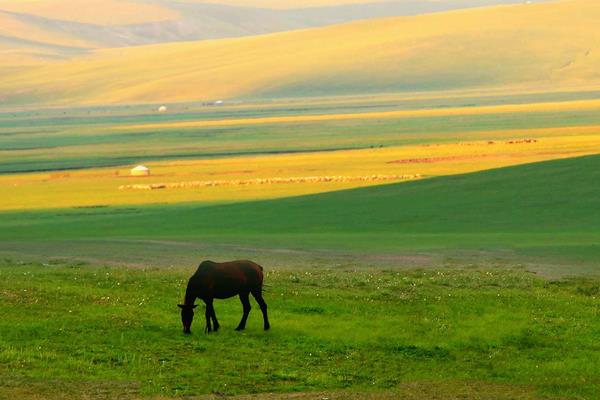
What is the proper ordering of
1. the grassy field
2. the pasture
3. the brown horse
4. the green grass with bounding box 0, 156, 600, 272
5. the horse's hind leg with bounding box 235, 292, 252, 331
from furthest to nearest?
1. the grassy field
2. the green grass with bounding box 0, 156, 600, 272
3. the horse's hind leg with bounding box 235, 292, 252, 331
4. the brown horse
5. the pasture

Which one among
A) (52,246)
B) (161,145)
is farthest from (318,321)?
(161,145)

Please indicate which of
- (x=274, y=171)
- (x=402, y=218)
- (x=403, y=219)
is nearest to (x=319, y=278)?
(x=403, y=219)

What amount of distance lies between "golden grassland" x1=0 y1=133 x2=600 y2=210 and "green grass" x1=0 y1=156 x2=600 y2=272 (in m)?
5.79

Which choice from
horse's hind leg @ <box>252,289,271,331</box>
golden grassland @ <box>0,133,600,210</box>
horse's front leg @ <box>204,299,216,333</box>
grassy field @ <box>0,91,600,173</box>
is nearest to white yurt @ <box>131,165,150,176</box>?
golden grassland @ <box>0,133,600,210</box>

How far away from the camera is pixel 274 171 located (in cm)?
8381

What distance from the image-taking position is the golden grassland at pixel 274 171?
68312mm

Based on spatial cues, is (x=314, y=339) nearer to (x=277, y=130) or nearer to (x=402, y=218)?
(x=402, y=218)

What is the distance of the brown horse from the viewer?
22234 mm

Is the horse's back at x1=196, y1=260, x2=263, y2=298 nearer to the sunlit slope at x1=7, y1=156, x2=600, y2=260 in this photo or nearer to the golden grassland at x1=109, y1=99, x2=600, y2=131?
the sunlit slope at x1=7, y1=156, x2=600, y2=260

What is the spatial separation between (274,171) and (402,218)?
33149mm

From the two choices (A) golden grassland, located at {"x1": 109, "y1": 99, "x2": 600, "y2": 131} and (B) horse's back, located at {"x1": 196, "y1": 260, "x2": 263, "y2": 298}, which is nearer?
(B) horse's back, located at {"x1": 196, "y1": 260, "x2": 263, "y2": 298}

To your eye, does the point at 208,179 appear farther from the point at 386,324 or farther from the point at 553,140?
the point at 386,324

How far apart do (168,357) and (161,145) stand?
102 metres

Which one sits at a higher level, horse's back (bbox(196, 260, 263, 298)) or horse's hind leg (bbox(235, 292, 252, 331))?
horse's back (bbox(196, 260, 263, 298))
